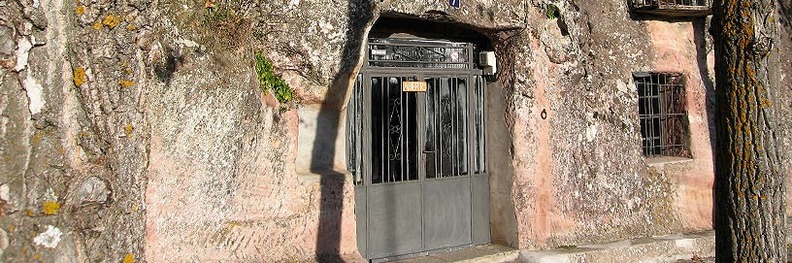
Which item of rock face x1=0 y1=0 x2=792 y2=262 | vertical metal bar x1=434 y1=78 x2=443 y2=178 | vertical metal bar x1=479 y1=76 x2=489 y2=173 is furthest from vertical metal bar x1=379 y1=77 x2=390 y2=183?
vertical metal bar x1=479 y1=76 x2=489 y2=173

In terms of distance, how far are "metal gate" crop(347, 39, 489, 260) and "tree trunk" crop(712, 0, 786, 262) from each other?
2.95 meters

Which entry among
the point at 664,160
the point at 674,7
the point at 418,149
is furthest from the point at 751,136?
the point at 674,7

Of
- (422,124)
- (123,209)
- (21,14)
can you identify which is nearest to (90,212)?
(123,209)

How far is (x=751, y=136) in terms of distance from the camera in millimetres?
3305

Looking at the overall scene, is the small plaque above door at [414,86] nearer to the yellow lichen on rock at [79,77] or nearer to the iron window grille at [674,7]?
the iron window grille at [674,7]

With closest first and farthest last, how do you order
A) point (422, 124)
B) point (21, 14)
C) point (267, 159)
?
point (21, 14) → point (267, 159) → point (422, 124)

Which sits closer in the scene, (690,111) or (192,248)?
(192,248)

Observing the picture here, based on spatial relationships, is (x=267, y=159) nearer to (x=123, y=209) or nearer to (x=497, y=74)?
(x=123, y=209)

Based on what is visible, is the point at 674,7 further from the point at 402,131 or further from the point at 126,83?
the point at 126,83

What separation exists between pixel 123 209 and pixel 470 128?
417 centimetres

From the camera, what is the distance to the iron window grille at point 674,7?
6.76 m

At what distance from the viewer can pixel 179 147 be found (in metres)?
4.28

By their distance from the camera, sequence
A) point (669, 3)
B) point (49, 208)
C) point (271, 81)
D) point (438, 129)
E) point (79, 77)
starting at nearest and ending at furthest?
1. point (49, 208)
2. point (79, 77)
3. point (271, 81)
4. point (438, 129)
5. point (669, 3)

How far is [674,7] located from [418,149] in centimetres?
345
